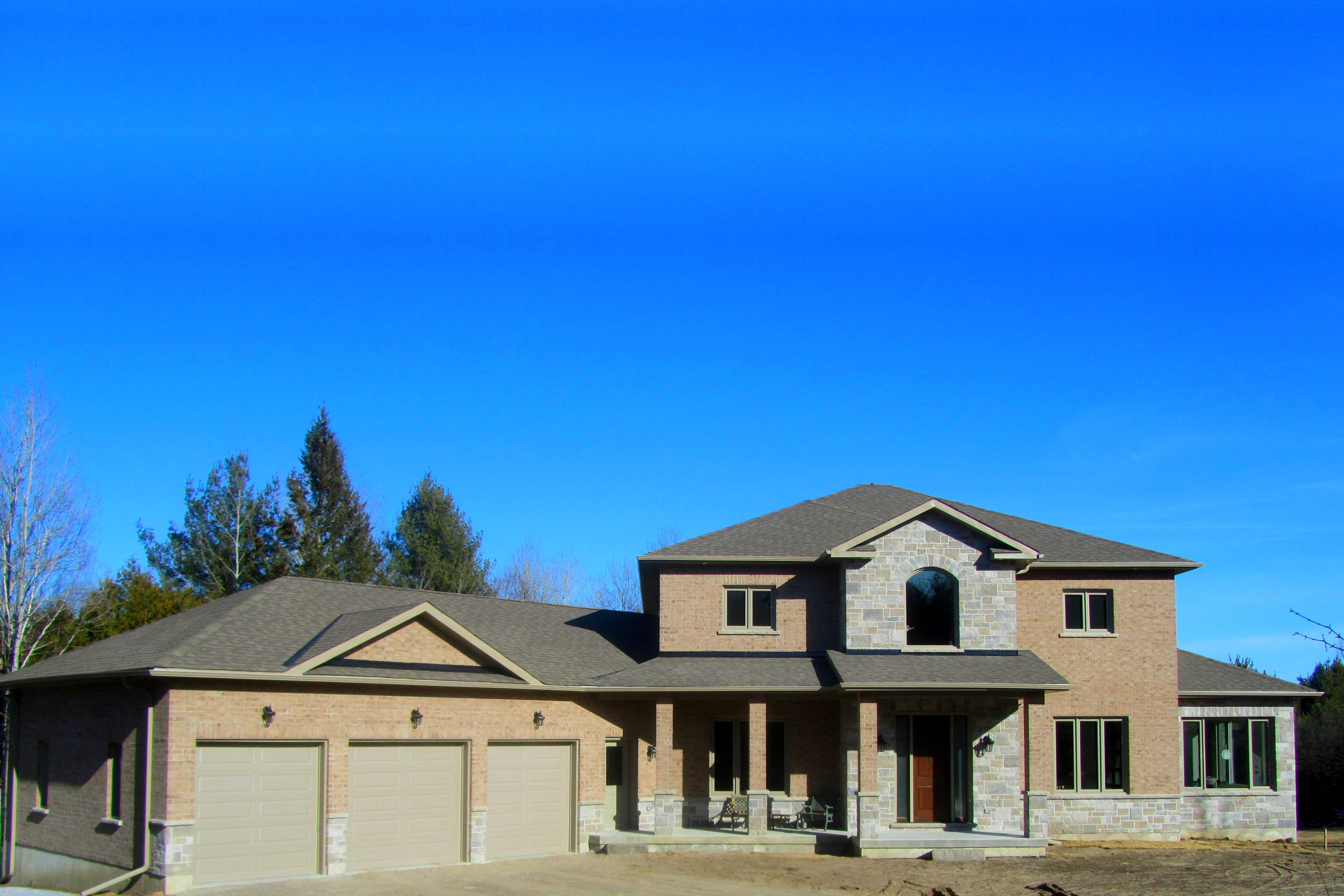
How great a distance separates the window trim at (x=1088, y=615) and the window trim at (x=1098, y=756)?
186cm

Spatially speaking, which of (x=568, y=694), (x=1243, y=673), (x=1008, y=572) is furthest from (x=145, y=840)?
(x=1243, y=673)

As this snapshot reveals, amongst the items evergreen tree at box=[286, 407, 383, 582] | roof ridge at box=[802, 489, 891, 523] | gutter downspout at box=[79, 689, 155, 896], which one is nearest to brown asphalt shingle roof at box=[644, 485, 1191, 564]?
roof ridge at box=[802, 489, 891, 523]

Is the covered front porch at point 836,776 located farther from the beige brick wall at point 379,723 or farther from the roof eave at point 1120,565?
the roof eave at point 1120,565

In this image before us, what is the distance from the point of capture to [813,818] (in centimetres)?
2419

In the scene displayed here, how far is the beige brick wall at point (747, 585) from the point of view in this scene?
26234 mm

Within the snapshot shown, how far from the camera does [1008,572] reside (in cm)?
2522

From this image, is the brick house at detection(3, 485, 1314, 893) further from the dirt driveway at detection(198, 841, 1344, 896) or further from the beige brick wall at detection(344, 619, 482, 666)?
the dirt driveway at detection(198, 841, 1344, 896)

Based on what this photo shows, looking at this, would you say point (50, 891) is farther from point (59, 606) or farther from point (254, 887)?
point (59, 606)

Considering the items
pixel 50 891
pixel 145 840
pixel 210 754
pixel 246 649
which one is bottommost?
pixel 50 891

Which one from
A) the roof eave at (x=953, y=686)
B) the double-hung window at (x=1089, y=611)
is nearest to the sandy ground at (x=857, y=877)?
the roof eave at (x=953, y=686)

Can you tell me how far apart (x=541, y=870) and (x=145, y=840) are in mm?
6738

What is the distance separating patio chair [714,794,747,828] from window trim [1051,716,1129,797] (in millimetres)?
7111

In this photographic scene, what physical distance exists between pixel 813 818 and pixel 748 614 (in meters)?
4.80

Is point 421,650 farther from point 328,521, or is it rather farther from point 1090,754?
point 328,521
